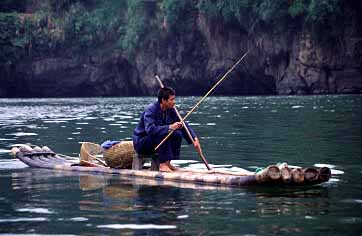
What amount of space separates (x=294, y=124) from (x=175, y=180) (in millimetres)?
11010

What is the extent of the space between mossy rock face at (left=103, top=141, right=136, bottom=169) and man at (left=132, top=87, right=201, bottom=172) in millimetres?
433

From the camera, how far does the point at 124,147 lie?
37.7 feet

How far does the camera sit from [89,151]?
41.1ft

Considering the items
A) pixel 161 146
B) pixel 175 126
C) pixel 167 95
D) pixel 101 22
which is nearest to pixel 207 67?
pixel 101 22

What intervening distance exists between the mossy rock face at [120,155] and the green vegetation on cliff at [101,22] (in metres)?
38.5

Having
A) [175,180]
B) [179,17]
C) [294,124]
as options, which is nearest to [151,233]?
[175,180]

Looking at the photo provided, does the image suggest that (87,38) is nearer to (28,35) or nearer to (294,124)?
(28,35)

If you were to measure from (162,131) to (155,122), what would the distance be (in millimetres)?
224

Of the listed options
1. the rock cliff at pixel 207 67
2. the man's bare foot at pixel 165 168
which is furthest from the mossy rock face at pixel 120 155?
the rock cliff at pixel 207 67

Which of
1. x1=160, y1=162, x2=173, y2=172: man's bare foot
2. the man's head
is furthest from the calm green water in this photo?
the man's head

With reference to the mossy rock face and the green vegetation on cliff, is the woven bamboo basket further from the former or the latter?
the green vegetation on cliff

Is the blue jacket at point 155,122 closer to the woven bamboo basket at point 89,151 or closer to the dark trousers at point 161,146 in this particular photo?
the dark trousers at point 161,146

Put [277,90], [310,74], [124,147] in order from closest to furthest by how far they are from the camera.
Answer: [124,147] → [310,74] → [277,90]

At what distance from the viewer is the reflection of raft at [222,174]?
9.00 metres
